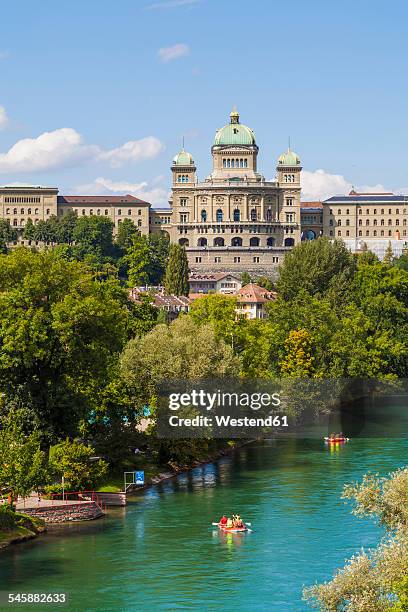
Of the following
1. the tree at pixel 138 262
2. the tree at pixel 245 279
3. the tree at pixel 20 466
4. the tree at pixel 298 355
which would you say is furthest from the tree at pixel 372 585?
the tree at pixel 245 279

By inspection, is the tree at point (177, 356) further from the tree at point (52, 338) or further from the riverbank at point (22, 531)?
the riverbank at point (22, 531)

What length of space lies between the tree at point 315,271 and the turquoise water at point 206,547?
5187 centimetres

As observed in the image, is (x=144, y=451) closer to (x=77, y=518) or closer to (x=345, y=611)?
(x=77, y=518)

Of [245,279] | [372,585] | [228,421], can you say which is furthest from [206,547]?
[245,279]

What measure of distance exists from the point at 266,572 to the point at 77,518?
1162cm

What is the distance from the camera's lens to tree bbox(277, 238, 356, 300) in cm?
11962

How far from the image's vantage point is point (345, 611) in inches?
1351

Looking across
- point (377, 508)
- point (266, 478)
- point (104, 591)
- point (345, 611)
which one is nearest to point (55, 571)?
point (104, 591)

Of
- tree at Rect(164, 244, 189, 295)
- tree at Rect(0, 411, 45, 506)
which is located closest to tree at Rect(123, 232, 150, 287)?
tree at Rect(164, 244, 189, 295)

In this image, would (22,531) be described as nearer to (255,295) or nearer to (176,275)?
(255,295)

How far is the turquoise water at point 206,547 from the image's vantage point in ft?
148

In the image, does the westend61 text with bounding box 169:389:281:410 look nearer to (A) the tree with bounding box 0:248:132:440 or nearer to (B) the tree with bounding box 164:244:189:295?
(A) the tree with bounding box 0:248:132:440

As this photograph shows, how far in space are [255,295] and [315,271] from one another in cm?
3820

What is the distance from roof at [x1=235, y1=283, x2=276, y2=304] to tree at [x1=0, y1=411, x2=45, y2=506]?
99152 millimetres
